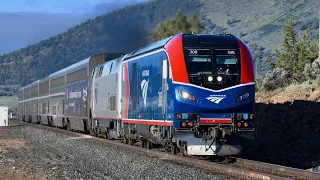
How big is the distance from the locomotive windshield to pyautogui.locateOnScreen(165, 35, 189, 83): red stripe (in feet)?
0.45

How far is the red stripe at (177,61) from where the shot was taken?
15.2 meters

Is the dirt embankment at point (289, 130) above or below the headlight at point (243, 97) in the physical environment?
below

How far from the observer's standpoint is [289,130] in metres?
23.2

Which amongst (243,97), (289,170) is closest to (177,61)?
(243,97)

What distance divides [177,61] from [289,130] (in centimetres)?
938

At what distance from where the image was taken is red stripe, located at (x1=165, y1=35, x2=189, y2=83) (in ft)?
49.8

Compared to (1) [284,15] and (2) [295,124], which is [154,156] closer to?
(2) [295,124]

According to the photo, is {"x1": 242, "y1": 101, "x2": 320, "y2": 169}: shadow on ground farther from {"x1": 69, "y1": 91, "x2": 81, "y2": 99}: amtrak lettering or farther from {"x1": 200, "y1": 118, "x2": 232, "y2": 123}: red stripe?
{"x1": 69, "y1": 91, "x2": 81, "y2": 99}: amtrak lettering

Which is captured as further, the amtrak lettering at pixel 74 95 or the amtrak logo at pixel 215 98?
the amtrak lettering at pixel 74 95

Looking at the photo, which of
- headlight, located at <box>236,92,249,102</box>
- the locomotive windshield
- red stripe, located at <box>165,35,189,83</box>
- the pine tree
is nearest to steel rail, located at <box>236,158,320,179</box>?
headlight, located at <box>236,92,249,102</box>

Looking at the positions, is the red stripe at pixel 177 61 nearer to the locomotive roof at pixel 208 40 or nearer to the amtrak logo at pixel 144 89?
the locomotive roof at pixel 208 40

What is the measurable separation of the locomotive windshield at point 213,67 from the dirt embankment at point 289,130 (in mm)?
3306

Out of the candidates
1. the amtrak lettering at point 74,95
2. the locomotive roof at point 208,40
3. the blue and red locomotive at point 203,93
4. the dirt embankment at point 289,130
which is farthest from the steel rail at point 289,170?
the amtrak lettering at point 74,95

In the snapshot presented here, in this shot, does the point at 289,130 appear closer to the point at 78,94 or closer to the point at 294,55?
the point at 78,94
